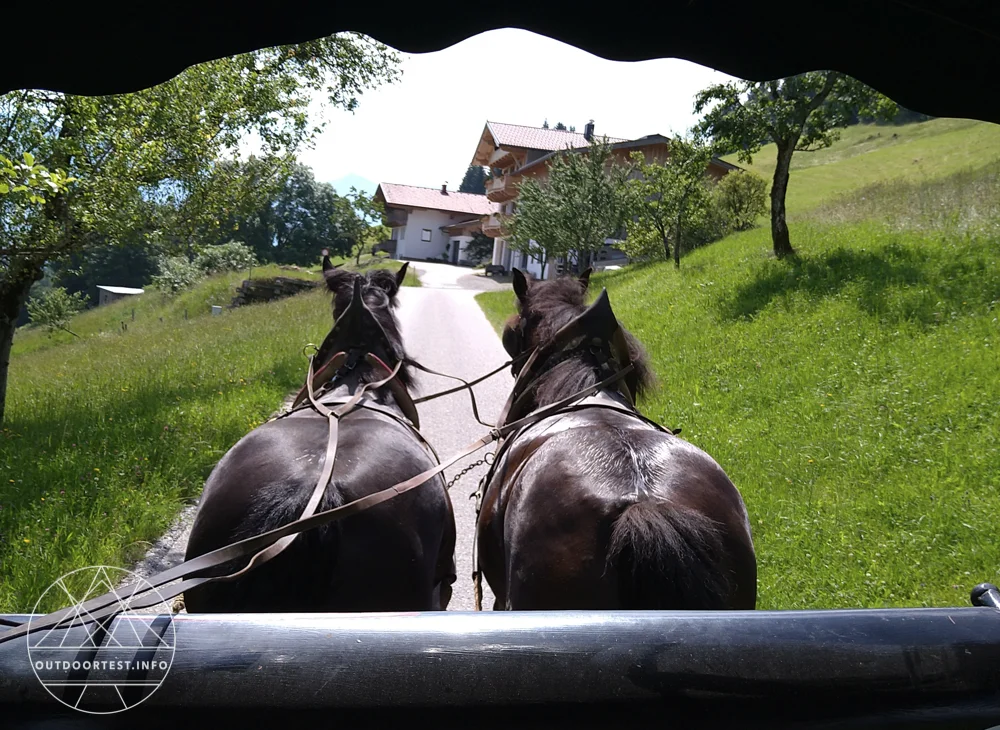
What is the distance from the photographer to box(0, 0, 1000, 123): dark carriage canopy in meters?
1.78

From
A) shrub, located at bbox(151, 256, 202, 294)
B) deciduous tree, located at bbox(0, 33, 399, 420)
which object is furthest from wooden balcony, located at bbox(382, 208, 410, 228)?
deciduous tree, located at bbox(0, 33, 399, 420)

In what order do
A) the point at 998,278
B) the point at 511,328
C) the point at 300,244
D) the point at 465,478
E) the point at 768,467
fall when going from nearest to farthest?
the point at 511,328 < the point at 768,467 < the point at 465,478 < the point at 998,278 < the point at 300,244

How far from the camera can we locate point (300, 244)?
213 feet

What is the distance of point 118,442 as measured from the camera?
652cm

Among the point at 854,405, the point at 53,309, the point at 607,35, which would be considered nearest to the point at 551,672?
the point at 607,35

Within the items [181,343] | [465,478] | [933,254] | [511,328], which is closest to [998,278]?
[933,254]

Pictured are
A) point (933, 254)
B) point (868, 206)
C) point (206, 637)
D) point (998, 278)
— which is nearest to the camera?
point (206, 637)

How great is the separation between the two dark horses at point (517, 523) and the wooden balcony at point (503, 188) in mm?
47484

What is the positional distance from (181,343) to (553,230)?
52.5 feet

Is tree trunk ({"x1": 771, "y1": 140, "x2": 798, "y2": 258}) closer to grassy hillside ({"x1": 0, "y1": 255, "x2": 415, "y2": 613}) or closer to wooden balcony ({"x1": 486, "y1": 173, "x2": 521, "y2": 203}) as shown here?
grassy hillside ({"x1": 0, "y1": 255, "x2": 415, "y2": 613})

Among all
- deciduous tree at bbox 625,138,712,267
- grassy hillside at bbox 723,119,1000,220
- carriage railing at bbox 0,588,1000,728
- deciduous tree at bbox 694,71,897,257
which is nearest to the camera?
carriage railing at bbox 0,588,1000,728

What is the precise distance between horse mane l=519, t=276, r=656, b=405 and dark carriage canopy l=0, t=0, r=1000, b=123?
182 centimetres

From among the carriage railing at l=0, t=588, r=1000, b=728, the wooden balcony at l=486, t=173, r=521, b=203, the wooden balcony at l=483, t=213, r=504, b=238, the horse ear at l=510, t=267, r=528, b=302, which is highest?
the wooden balcony at l=486, t=173, r=521, b=203

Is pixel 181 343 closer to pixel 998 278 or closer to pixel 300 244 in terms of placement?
pixel 998 278
